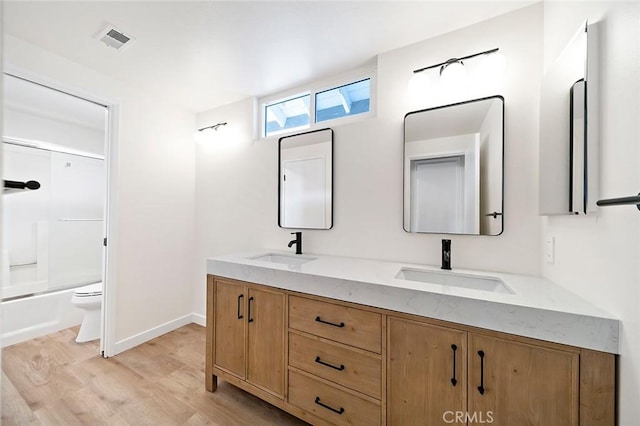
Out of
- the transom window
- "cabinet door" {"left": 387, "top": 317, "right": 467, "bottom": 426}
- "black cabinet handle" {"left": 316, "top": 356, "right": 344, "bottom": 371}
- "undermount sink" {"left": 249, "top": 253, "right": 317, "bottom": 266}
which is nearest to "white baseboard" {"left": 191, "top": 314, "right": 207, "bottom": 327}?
"undermount sink" {"left": 249, "top": 253, "right": 317, "bottom": 266}

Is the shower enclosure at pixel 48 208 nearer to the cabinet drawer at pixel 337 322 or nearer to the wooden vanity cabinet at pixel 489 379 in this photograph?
the cabinet drawer at pixel 337 322

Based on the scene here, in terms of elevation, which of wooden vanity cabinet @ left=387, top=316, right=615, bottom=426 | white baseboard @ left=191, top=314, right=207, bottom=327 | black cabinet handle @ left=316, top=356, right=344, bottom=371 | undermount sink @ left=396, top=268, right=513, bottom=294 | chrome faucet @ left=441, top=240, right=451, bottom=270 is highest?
chrome faucet @ left=441, top=240, right=451, bottom=270

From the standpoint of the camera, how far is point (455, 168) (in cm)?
175

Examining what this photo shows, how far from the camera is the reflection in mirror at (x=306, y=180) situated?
224 centimetres

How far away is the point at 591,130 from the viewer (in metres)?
1.07

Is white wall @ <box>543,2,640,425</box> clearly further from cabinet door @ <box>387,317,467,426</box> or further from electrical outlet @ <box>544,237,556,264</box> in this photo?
cabinet door @ <box>387,317,467,426</box>

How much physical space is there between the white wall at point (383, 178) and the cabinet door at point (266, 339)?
72cm

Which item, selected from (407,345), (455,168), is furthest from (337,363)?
(455,168)

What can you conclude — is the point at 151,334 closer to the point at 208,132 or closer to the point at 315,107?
the point at 208,132

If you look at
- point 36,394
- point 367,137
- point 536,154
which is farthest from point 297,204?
point 36,394

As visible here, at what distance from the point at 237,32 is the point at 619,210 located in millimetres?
2166

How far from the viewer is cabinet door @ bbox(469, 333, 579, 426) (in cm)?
101

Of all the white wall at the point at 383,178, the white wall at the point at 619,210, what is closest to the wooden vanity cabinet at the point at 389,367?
the white wall at the point at 619,210

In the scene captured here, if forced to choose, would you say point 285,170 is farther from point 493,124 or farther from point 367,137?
point 493,124
